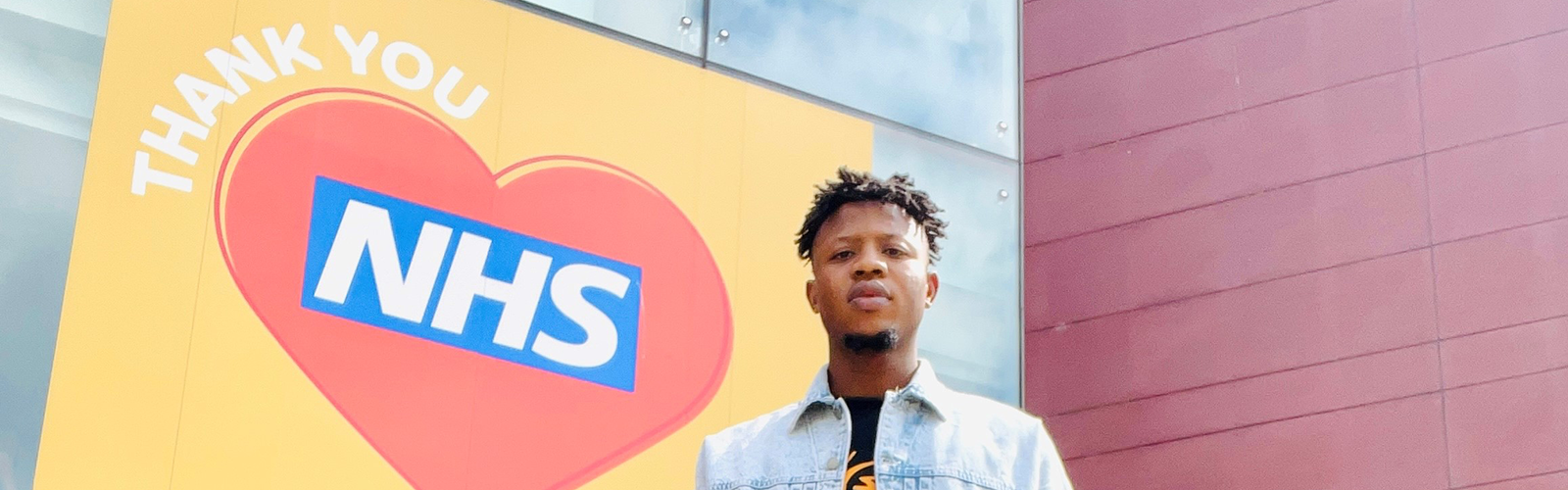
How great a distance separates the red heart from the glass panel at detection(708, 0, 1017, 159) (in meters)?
1.14

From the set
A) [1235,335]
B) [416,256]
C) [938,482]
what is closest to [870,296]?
[938,482]

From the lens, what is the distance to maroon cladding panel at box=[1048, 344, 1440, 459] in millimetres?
12000

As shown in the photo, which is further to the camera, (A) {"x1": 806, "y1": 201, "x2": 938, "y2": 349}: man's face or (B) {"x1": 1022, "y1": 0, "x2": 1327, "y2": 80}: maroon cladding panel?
(B) {"x1": 1022, "y1": 0, "x2": 1327, "y2": 80}: maroon cladding panel

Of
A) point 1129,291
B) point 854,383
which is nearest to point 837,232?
point 854,383

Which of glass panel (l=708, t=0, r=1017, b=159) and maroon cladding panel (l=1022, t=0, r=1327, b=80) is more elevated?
maroon cladding panel (l=1022, t=0, r=1327, b=80)

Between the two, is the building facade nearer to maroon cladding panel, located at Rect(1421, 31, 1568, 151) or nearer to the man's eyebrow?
maroon cladding panel, located at Rect(1421, 31, 1568, 151)

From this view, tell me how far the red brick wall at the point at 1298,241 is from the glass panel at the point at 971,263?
2335 mm

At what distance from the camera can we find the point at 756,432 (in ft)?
13.3

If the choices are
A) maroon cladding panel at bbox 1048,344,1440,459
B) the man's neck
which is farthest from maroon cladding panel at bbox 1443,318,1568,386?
the man's neck

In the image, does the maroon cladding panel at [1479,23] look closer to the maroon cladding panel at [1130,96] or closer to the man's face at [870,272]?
the maroon cladding panel at [1130,96]

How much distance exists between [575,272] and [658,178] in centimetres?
72

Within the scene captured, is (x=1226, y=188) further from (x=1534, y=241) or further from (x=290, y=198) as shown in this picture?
(x=290, y=198)

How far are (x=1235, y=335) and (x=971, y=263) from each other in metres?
2.74

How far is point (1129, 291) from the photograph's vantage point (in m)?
13.3
